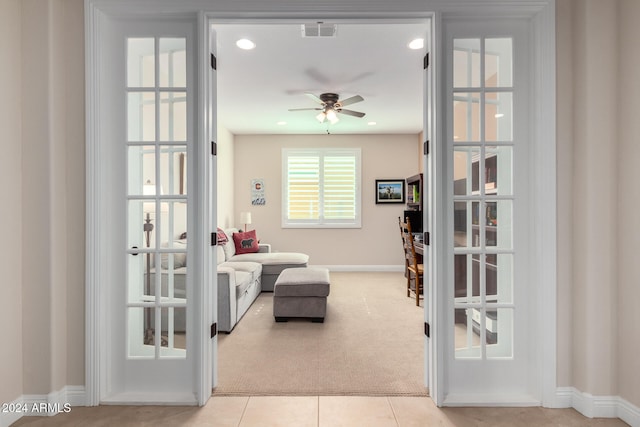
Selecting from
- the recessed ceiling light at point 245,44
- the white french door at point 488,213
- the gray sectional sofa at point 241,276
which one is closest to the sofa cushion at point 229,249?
the gray sectional sofa at point 241,276

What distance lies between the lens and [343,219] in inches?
275

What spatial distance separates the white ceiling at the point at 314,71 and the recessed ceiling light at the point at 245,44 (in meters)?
0.05

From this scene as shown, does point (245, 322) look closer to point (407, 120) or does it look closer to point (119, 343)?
point (119, 343)

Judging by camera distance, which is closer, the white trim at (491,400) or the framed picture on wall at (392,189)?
the white trim at (491,400)

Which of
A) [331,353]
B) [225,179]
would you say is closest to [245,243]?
[225,179]

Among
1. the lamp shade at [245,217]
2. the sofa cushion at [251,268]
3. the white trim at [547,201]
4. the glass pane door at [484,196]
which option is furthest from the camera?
the lamp shade at [245,217]

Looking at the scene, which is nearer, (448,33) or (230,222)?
(448,33)

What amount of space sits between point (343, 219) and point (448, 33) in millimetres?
5000

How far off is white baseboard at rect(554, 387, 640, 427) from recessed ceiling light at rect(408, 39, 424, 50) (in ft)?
9.32

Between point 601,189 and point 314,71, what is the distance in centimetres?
287

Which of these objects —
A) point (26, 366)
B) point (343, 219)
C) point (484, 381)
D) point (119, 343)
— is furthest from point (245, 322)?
point (343, 219)

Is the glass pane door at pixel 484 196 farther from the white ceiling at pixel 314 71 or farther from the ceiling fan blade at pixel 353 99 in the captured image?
the ceiling fan blade at pixel 353 99

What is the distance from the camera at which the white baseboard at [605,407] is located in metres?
1.88

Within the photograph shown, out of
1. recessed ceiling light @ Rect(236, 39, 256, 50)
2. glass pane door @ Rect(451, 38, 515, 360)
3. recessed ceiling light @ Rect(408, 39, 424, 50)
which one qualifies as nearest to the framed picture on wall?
recessed ceiling light @ Rect(408, 39, 424, 50)
